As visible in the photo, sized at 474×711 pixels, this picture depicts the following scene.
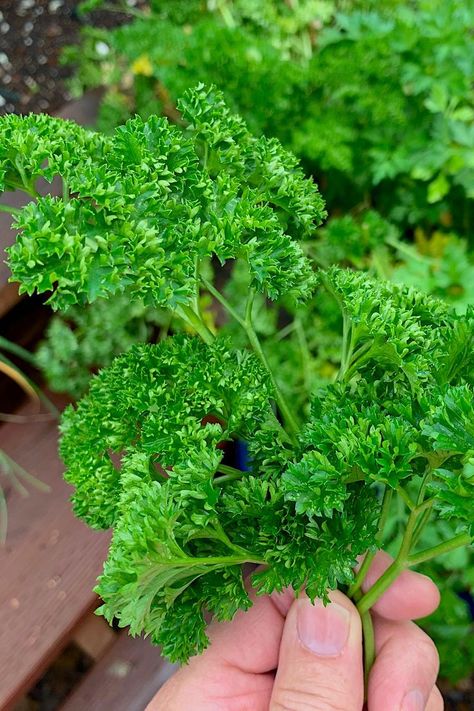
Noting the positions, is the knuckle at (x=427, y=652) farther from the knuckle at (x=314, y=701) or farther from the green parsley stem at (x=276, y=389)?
the green parsley stem at (x=276, y=389)

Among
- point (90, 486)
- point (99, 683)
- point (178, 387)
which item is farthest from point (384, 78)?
point (99, 683)

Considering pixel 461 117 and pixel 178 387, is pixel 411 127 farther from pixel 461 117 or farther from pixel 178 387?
pixel 178 387

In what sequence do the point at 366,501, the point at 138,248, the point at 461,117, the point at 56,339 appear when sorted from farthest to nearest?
the point at 461,117
the point at 56,339
the point at 366,501
the point at 138,248

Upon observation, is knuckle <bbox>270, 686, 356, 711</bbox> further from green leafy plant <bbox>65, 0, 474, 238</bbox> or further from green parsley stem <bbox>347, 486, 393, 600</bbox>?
green leafy plant <bbox>65, 0, 474, 238</bbox>

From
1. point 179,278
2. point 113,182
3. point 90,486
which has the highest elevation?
point 113,182

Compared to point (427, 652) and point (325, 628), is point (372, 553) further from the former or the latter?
point (427, 652)

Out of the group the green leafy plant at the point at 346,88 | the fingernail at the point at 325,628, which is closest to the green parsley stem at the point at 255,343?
the fingernail at the point at 325,628

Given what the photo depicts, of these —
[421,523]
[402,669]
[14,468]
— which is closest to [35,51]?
[14,468]
